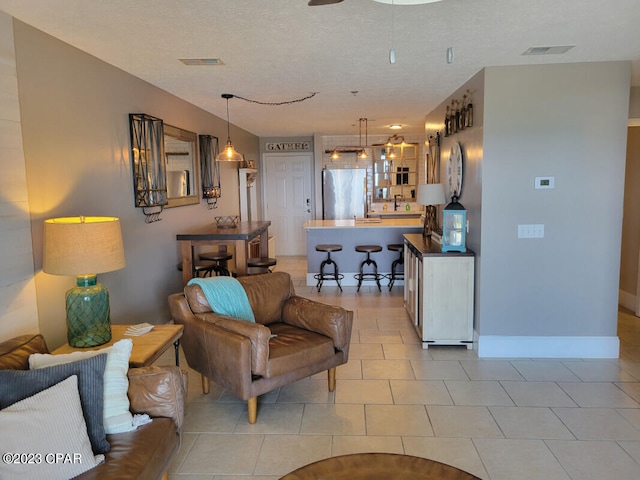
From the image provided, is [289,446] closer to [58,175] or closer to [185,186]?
[58,175]

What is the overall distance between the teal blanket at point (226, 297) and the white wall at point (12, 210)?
1.03 m

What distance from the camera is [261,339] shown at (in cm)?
279

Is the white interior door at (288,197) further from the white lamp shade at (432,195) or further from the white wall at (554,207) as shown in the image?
the white wall at (554,207)

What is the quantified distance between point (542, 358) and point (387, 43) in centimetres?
291

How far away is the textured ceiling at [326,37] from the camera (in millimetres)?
2463

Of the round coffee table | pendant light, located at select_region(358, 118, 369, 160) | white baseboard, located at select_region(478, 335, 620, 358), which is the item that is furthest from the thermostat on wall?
pendant light, located at select_region(358, 118, 369, 160)

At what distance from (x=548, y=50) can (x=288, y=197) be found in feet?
21.6

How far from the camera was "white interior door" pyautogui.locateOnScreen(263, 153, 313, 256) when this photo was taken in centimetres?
939

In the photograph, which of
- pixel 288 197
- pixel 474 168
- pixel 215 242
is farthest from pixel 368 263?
pixel 288 197

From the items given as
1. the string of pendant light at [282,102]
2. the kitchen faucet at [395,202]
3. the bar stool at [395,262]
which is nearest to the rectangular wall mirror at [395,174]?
the kitchen faucet at [395,202]

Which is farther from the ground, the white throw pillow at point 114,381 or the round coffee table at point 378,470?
the white throw pillow at point 114,381

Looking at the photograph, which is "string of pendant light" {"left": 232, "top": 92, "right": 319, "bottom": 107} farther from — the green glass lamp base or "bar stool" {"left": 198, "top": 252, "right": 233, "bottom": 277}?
the green glass lamp base

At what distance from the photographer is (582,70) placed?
3.71 meters

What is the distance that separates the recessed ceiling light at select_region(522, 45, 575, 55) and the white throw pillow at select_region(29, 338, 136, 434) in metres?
3.25
